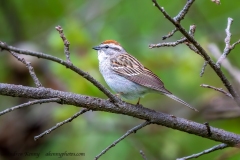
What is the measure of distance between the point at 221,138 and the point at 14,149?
4492 mm

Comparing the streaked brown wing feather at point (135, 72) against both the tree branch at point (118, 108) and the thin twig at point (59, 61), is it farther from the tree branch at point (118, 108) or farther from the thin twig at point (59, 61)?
the thin twig at point (59, 61)

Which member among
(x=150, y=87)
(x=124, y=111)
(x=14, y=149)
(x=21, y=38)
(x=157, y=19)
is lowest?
(x=124, y=111)

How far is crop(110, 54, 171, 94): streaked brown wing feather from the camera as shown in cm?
488

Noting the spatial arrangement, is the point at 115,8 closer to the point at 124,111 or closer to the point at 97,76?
the point at 97,76

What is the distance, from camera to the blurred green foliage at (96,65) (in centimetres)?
665

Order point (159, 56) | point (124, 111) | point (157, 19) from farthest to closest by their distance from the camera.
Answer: point (157, 19) < point (159, 56) < point (124, 111)

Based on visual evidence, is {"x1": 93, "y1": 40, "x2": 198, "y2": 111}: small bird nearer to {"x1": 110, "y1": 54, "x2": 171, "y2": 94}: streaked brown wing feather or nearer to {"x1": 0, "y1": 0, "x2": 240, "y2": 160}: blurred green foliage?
{"x1": 110, "y1": 54, "x2": 171, "y2": 94}: streaked brown wing feather

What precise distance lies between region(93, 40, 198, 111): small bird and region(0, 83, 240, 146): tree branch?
92 cm

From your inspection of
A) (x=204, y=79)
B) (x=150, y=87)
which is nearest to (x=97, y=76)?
(x=150, y=87)

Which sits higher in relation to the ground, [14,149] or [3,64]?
[3,64]

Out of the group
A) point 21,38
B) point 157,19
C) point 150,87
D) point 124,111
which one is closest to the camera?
point 124,111

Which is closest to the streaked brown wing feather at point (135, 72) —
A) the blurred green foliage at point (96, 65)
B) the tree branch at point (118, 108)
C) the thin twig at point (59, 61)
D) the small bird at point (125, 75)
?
the small bird at point (125, 75)

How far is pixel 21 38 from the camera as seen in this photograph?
8.35m

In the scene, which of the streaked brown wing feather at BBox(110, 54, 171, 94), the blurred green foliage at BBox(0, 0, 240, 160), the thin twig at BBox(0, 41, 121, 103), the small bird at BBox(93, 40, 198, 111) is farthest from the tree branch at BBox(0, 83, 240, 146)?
the blurred green foliage at BBox(0, 0, 240, 160)
